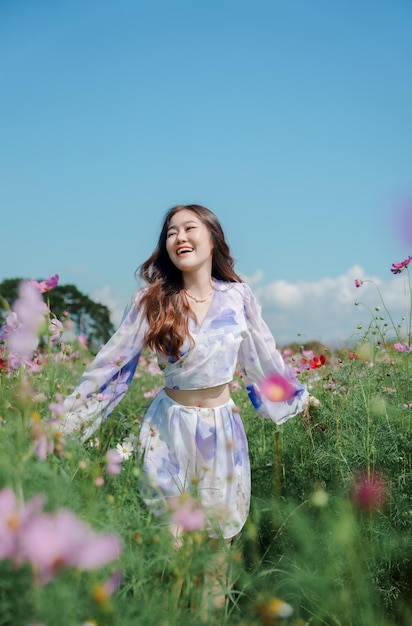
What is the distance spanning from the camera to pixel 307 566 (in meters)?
2.63

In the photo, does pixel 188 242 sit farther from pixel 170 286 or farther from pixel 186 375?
pixel 186 375

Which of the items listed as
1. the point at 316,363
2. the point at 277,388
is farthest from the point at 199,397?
the point at 316,363

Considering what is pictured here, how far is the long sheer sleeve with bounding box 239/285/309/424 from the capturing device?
305cm

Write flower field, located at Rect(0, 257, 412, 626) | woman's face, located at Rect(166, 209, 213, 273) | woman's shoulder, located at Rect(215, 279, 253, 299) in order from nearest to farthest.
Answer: flower field, located at Rect(0, 257, 412, 626) → woman's face, located at Rect(166, 209, 213, 273) → woman's shoulder, located at Rect(215, 279, 253, 299)

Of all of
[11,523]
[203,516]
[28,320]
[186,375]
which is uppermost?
[28,320]

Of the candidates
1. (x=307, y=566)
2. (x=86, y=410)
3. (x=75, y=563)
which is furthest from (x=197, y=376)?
(x=75, y=563)

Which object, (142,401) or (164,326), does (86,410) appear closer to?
(164,326)

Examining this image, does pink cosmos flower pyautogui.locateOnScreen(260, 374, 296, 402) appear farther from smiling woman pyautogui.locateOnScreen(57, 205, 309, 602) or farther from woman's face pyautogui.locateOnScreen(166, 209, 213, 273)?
woman's face pyautogui.locateOnScreen(166, 209, 213, 273)

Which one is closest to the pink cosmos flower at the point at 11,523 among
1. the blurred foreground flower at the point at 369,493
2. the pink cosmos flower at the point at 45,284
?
the pink cosmos flower at the point at 45,284

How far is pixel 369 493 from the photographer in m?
3.02

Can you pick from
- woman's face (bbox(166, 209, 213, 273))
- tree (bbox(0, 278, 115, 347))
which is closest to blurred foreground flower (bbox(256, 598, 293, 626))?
woman's face (bbox(166, 209, 213, 273))

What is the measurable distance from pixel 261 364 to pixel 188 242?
2.10 ft

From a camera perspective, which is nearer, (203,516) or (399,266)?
(203,516)

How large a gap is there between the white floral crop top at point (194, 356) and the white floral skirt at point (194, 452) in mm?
124
